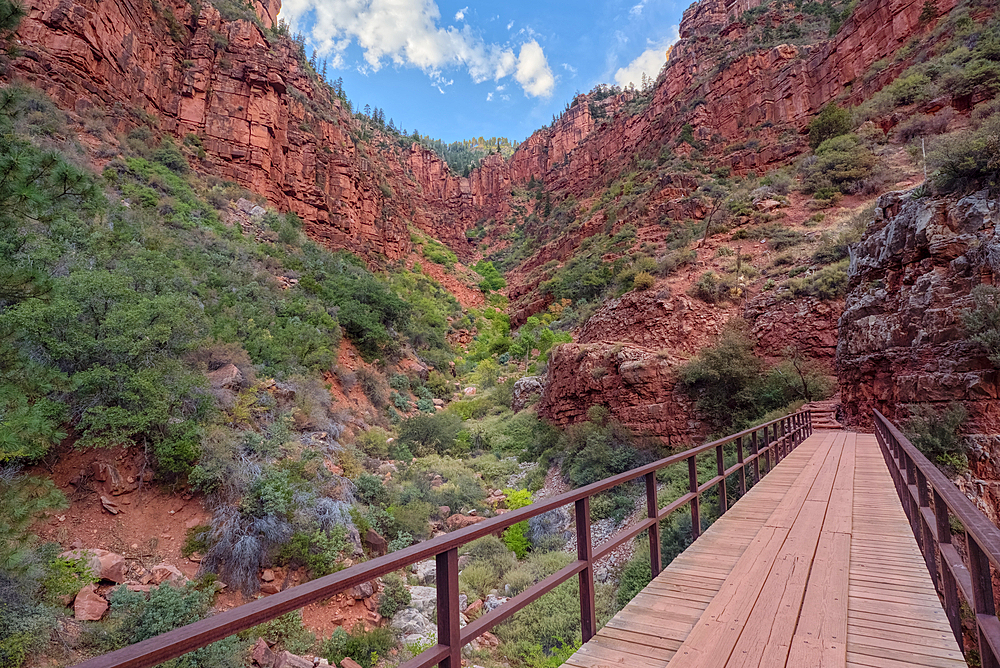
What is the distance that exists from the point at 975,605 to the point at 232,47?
111ft

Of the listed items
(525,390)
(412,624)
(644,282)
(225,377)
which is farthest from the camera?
(525,390)

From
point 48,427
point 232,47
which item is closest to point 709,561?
point 48,427

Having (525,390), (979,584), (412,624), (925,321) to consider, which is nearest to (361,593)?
(412,624)

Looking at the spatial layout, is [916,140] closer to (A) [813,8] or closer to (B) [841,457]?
(B) [841,457]

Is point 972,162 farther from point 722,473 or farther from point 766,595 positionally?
point 766,595

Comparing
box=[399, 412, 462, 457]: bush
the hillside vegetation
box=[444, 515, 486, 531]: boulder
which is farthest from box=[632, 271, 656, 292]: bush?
box=[444, 515, 486, 531]: boulder

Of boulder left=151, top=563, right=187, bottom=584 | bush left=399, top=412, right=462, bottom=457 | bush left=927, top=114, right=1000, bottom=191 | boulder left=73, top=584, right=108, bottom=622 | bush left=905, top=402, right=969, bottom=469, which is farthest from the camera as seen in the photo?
bush left=399, top=412, right=462, bottom=457

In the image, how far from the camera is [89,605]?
4410mm

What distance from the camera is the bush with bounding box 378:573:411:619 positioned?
6.22m

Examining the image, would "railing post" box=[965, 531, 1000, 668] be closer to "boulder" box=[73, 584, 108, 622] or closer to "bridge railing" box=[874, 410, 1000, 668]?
"bridge railing" box=[874, 410, 1000, 668]

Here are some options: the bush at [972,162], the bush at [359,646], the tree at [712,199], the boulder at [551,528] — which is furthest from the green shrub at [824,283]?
the bush at [359,646]

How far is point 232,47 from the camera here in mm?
24875

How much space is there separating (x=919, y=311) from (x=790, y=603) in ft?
27.7

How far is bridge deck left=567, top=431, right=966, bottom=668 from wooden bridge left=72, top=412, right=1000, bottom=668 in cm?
1
